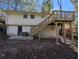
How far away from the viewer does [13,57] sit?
1209 centimetres

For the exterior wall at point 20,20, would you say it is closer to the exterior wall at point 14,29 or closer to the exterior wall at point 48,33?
the exterior wall at point 14,29

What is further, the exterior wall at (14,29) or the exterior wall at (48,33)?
the exterior wall at (14,29)

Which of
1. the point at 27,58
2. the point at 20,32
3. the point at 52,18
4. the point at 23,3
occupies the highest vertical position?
the point at 23,3

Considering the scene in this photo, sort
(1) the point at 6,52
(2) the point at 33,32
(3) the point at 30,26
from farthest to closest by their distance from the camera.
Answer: (3) the point at 30,26, (2) the point at 33,32, (1) the point at 6,52

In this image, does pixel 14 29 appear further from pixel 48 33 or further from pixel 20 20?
pixel 48 33

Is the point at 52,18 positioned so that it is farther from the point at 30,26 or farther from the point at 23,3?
the point at 23,3

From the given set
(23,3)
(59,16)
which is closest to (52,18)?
(59,16)

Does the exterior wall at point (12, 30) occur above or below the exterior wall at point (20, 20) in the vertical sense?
below

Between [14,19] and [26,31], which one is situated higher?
[14,19]

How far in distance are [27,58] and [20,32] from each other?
12.3m

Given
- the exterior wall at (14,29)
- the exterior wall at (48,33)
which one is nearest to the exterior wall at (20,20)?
the exterior wall at (14,29)

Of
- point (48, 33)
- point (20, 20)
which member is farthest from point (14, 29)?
point (48, 33)

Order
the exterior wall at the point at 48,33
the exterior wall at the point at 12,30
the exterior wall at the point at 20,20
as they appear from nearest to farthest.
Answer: the exterior wall at the point at 48,33 → the exterior wall at the point at 12,30 → the exterior wall at the point at 20,20

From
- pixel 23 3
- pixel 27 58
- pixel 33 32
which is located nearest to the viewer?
pixel 27 58
